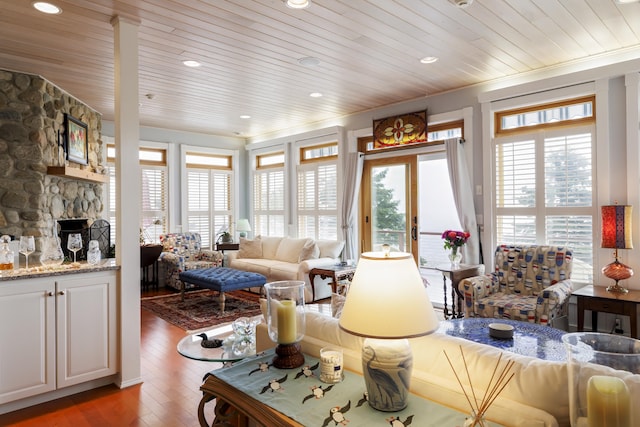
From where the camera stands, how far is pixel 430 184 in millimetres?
5484

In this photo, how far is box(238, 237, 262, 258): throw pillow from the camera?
6.91 m

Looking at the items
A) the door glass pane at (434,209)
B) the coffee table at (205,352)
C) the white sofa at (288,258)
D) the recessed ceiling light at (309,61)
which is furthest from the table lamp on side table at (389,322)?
the white sofa at (288,258)

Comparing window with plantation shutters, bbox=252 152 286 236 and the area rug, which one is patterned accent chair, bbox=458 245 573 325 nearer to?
the area rug

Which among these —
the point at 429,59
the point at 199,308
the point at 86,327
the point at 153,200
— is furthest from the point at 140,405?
the point at 153,200

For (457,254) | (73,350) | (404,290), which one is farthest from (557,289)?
(73,350)

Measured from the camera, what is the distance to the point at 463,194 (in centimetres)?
490

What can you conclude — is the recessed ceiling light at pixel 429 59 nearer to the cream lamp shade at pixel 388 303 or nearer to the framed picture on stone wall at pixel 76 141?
the cream lamp shade at pixel 388 303

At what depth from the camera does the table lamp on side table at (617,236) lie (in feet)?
11.5

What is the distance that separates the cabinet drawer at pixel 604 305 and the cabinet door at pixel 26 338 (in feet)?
14.1

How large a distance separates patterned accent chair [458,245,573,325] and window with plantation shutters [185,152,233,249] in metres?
5.35

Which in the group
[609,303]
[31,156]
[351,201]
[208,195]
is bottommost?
[609,303]

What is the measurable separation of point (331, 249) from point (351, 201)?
0.81 metres

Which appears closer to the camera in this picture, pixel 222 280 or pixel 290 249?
pixel 222 280

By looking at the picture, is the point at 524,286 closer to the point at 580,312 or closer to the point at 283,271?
the point at 580,312
